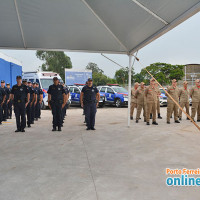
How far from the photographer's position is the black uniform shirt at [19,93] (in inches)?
264

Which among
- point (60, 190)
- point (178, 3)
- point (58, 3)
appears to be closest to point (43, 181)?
point (60, 190)

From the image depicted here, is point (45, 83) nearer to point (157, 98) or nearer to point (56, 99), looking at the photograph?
point (56, 99)

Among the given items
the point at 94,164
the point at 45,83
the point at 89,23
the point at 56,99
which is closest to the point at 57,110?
the point at 56,99

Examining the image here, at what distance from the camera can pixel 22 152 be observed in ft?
15.2

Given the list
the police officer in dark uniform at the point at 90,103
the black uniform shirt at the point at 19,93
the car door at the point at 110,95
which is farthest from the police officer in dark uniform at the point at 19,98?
the car door at the point at 110,95

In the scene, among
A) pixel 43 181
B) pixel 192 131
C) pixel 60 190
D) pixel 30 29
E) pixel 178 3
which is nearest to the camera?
pixel 60 190

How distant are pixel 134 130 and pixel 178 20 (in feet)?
13.2

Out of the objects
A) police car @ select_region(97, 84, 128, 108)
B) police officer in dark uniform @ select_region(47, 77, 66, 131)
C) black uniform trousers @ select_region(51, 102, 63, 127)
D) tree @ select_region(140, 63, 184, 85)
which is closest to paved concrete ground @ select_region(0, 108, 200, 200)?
black uniform trousers @ select_region(51, 102, 63, 127)

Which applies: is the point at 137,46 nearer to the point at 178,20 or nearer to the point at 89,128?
the point at 178,20

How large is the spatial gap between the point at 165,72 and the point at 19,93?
5632 centimetres

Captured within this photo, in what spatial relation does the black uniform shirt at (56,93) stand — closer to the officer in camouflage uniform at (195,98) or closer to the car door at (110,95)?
the officer in camouflage uniform at (195,98)

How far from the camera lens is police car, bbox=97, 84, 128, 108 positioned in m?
15.7

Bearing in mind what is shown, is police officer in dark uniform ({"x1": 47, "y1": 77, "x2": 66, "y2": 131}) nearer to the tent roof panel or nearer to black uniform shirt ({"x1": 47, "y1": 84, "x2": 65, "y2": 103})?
black uniform shirt ({"x1": 47, "y1": 84, "x2": 65, "y2": 103})

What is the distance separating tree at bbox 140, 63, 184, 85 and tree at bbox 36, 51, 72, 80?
21.9 metres
